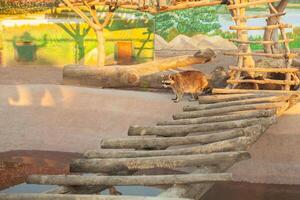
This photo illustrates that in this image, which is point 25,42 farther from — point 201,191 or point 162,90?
point 201,191

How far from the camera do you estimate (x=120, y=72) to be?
12.5m

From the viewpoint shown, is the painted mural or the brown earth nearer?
the brown earth

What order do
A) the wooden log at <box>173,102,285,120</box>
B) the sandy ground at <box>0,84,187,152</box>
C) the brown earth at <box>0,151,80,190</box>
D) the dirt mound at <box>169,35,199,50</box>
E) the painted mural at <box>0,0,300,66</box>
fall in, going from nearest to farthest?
the wooden log at <box>173,102,285,120</box> → the brown earth at <box>0,151,80,190</box> → the sandy ground at <box>0,84,187,152</box> → the painted mural at <box>0,0,300,66</box> → the dirt mound at <box>169,35,199,50</box>

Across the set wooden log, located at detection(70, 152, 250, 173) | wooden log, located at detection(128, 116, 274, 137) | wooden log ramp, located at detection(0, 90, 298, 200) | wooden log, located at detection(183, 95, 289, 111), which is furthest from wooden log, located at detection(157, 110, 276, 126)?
wooden log, located at detection(70, 152, 250, 173)

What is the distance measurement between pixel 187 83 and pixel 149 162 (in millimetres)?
5673

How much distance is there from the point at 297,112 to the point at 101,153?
5254mm

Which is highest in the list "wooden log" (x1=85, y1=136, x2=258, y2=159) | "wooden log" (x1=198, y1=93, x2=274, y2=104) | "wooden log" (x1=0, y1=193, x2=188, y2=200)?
"wooden log" (x1=198, y1=93, x2=274, y2=104)

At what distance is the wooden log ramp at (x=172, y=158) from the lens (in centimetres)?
428

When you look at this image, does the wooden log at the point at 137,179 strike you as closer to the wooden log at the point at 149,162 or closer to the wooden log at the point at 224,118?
the wooden log at the point at 149,162

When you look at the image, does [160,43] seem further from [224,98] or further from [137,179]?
[137,179]

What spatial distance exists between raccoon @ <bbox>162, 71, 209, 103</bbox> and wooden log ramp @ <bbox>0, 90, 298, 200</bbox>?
2681 mm

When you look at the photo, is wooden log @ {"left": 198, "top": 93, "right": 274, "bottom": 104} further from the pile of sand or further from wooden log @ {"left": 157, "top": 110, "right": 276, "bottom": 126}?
the pile of sand

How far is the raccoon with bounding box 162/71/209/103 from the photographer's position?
10.4m

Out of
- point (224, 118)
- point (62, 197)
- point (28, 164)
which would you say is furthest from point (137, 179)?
point (28, 164)
